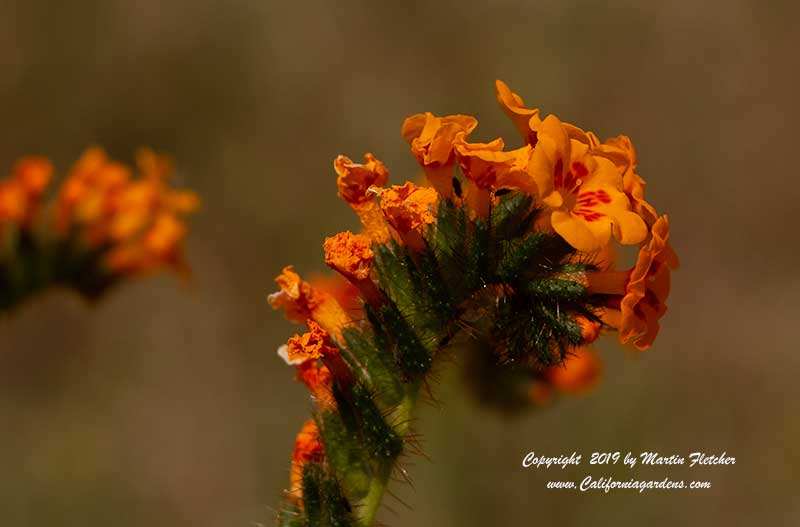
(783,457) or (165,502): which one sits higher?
(783,457)

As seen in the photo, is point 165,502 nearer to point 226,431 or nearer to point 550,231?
point 226,431

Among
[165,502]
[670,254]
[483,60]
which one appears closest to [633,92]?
[483,60]

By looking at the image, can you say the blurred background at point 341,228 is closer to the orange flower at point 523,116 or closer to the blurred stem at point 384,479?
the blurred stem at point 384,479

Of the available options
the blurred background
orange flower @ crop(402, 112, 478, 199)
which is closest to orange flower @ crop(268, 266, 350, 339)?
orange flower @ crop(402, 112, 478, 199)

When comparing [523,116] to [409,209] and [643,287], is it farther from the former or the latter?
[643,287]

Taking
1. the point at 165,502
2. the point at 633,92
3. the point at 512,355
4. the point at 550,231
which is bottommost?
the point at 512,355

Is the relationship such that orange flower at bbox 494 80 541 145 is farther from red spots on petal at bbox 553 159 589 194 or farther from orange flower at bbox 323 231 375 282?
orange flower at bbox 323 231 375 282

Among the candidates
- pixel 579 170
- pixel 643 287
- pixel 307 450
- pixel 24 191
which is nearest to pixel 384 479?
pixel 307 450
